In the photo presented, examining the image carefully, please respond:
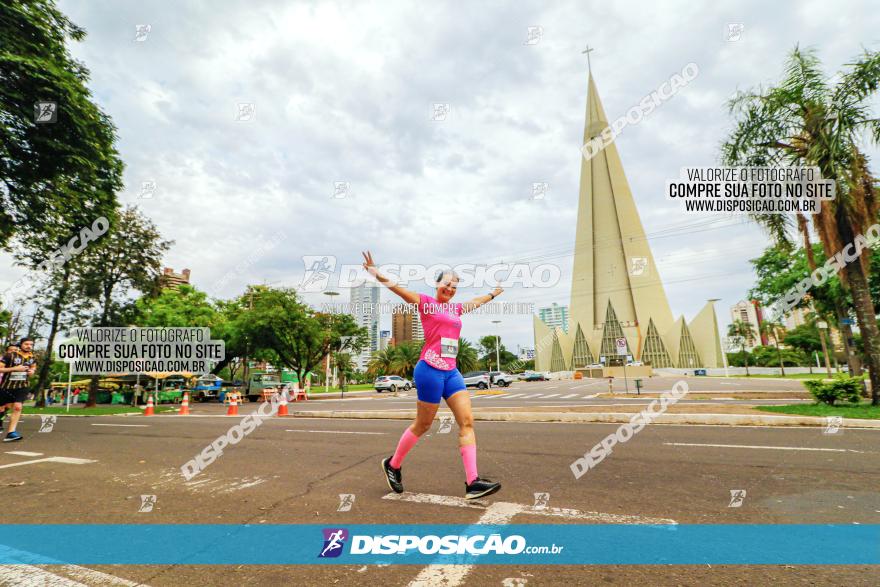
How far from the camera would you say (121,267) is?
874 inches

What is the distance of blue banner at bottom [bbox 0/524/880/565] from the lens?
2604mm

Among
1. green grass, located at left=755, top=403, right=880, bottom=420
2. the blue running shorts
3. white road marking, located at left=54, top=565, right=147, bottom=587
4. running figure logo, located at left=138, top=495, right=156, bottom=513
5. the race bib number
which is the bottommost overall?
green grass, located at left=755, top=403, right=880, bottom=420

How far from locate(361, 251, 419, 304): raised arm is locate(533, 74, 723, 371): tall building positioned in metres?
81.8

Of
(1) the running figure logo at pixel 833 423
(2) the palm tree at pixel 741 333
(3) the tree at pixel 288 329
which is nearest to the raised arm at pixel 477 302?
(1) the running figure logo at pixel 833 423

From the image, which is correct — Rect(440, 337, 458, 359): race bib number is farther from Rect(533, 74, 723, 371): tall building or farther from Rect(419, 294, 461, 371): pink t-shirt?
Rect(533, 74, 723, 371): tall building

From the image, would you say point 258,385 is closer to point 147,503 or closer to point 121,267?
point 121,267

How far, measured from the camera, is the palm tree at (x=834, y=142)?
1087 cm

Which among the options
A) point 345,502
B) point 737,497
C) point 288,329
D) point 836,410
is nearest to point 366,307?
point 288,329

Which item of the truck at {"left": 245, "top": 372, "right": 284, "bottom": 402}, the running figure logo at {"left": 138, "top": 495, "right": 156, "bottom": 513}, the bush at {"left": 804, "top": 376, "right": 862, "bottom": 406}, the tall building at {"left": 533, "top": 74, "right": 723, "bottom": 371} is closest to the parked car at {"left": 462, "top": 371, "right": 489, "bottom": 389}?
the truck at {"left": 245, "top": 372, "right": 284, "bottom": 402}

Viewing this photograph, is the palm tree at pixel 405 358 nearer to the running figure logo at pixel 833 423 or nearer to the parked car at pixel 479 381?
the parked car at pixel 479 381

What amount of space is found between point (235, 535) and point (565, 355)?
297ft

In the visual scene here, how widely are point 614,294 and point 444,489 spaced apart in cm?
8739

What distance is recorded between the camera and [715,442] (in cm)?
682

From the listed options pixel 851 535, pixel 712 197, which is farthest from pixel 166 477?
pixel 712 197
